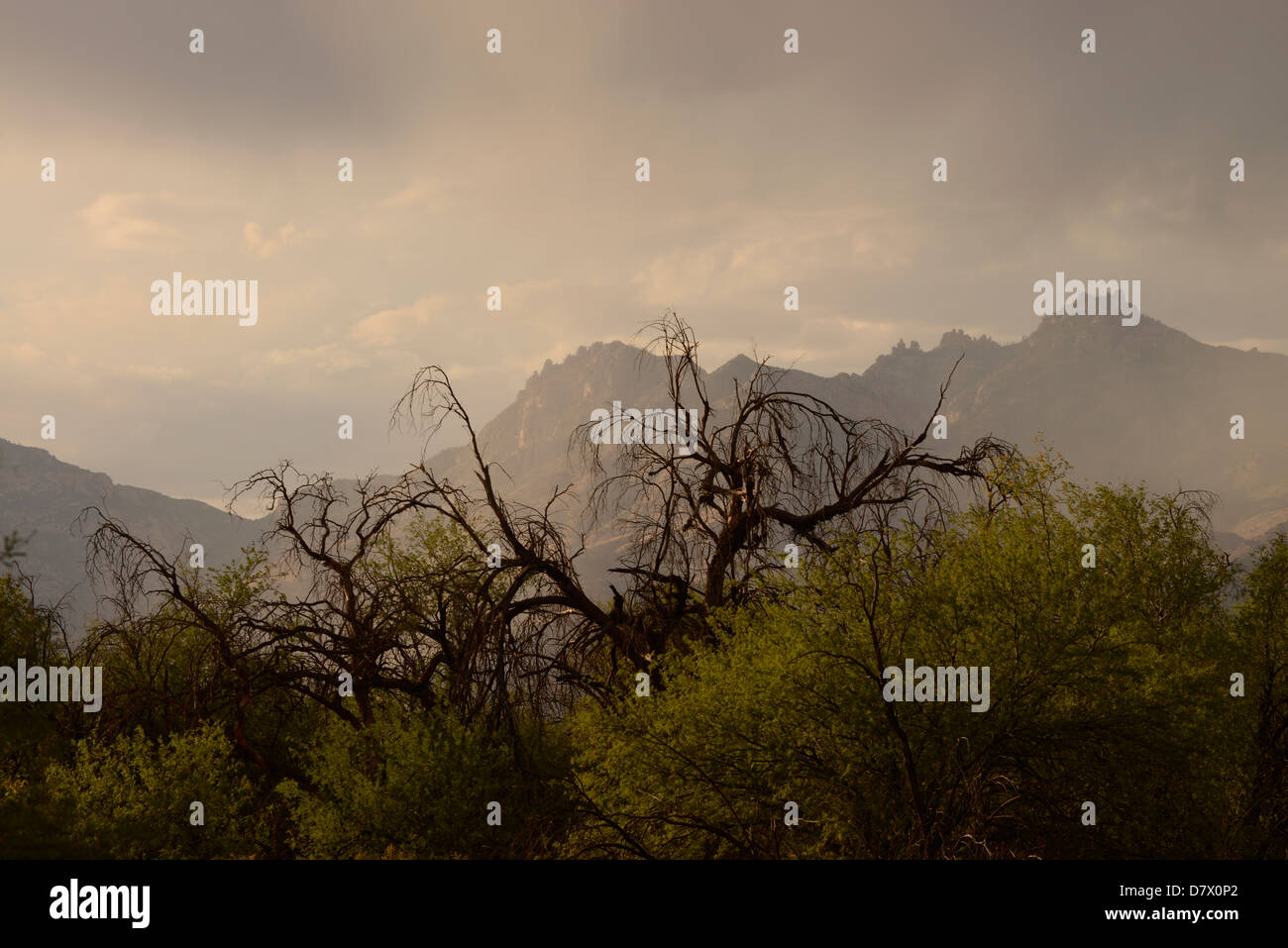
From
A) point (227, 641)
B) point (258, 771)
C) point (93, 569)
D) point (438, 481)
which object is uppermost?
point (438, 481)

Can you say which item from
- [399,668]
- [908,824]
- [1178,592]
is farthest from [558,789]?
[1178,592]

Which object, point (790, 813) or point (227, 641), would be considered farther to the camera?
point (227, 641)

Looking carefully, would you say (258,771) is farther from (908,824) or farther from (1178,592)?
(1178,592)

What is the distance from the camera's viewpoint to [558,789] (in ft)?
84.8

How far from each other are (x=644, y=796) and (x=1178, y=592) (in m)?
21.4

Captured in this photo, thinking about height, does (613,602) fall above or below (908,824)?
above

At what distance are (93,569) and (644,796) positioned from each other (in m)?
14.0
